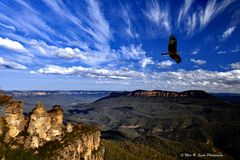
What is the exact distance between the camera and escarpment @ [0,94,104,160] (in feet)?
472

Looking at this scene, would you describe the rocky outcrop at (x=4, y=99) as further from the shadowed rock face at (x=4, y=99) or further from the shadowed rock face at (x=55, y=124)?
the shadowed rock face at (x=55, y=124)

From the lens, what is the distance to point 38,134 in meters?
154

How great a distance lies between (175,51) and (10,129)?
142 metres

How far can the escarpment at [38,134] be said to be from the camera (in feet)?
472

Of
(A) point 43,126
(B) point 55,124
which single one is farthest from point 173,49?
(B) point 55,124

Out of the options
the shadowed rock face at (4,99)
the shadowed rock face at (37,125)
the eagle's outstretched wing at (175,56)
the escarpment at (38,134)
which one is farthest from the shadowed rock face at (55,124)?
the eagle's outstretched wing at (175,56)

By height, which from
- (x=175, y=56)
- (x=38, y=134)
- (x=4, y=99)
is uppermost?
(x=175, y=56)

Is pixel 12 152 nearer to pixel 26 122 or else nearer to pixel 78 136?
pixel 26 122

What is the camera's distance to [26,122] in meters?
157

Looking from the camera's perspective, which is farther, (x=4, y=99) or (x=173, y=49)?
(x=4, y=99)

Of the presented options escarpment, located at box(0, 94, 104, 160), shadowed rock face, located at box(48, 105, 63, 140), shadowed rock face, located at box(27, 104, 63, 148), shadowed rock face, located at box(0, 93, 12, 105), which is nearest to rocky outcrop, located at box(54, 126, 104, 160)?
escarpment, located at box(0, 94, 104, 160)

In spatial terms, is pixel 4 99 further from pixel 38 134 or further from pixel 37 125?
Answer: pixel 38 134

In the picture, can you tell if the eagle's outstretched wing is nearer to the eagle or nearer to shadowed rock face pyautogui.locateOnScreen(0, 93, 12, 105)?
the eagle

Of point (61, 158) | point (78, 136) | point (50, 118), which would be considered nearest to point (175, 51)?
point (61, 158)
